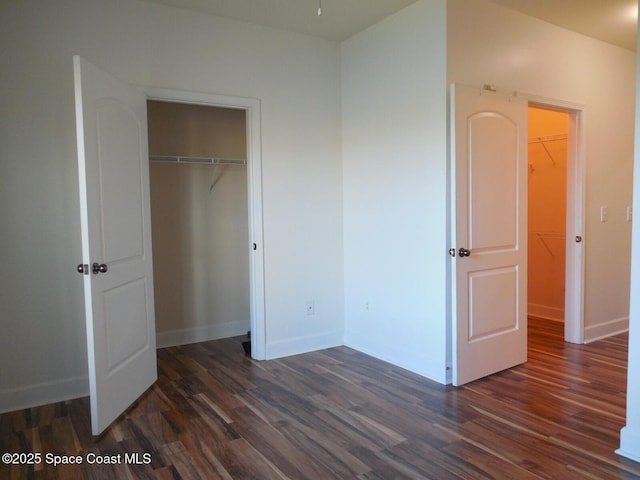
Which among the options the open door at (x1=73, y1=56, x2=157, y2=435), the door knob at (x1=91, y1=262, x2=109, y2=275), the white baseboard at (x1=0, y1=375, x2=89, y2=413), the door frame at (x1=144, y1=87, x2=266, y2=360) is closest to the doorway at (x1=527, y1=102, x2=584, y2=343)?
the door frame at (x1=144, y1=87, x2=266, y2=360)

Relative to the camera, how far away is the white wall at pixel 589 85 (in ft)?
10.9

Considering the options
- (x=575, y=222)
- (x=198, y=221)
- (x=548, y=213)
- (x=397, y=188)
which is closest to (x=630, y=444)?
(x=397, y=188)

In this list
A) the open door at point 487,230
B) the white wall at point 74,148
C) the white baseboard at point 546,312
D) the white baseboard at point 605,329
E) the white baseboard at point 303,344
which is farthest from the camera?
the white baseboard at point 546,312

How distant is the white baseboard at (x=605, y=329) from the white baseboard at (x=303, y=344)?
7.27ft

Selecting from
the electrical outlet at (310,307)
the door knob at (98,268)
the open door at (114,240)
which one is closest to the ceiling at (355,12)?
the open door at (114,240)

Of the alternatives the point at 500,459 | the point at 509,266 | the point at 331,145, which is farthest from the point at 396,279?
the point at 500,459

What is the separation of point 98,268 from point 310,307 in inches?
75.9

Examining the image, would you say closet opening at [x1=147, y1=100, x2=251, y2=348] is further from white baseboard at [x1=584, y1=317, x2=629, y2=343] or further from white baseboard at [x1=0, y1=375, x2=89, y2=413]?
white baseboard at [x1=584, y1=317, x2=629, y2=343]

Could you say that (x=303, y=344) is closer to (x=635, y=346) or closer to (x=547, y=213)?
(x=635, y=346)

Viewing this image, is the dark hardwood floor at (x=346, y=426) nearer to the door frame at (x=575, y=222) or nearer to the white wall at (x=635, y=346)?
the white wall at (x=635, y=346)

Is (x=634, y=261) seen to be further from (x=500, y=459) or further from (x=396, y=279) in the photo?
(x=396, y=279)

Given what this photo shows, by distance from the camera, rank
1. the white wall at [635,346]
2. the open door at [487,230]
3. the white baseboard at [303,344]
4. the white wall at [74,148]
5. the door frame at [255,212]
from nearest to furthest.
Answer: the white wall at [635,346] < the white wall at [74,148] < the open door at [487,230] < the door frame at [255,212] < the white baseboard at [303,344]

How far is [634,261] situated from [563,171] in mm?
→ 2937

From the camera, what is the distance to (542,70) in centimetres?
379
